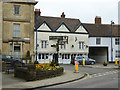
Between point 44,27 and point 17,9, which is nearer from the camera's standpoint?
point 17,9

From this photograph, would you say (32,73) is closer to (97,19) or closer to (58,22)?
(58,22)

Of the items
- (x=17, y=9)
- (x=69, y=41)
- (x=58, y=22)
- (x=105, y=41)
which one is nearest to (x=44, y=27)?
(x=58, y=22)

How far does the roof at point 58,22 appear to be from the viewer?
37.6 m

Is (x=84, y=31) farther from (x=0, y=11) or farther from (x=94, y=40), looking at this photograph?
(x=0, y=11)

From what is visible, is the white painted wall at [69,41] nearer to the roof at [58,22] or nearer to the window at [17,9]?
the roof at [58,22]

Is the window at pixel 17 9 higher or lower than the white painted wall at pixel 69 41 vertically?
higher

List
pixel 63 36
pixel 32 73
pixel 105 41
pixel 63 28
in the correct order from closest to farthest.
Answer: pixel 32 73
pixel 63 36
pixel 63 28
pixel 105 41

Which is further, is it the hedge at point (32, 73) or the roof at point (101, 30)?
the roof at point (101, 30)

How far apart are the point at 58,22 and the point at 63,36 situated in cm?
525

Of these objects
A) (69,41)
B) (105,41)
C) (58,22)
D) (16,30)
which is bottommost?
(69,41)

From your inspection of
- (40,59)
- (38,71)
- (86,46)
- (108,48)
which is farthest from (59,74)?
(108,48)

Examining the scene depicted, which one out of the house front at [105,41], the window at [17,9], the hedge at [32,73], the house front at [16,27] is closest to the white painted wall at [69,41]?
the house front at [16,27]

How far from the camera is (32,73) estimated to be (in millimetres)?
14648

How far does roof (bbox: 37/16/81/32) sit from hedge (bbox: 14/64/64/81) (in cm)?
2062
